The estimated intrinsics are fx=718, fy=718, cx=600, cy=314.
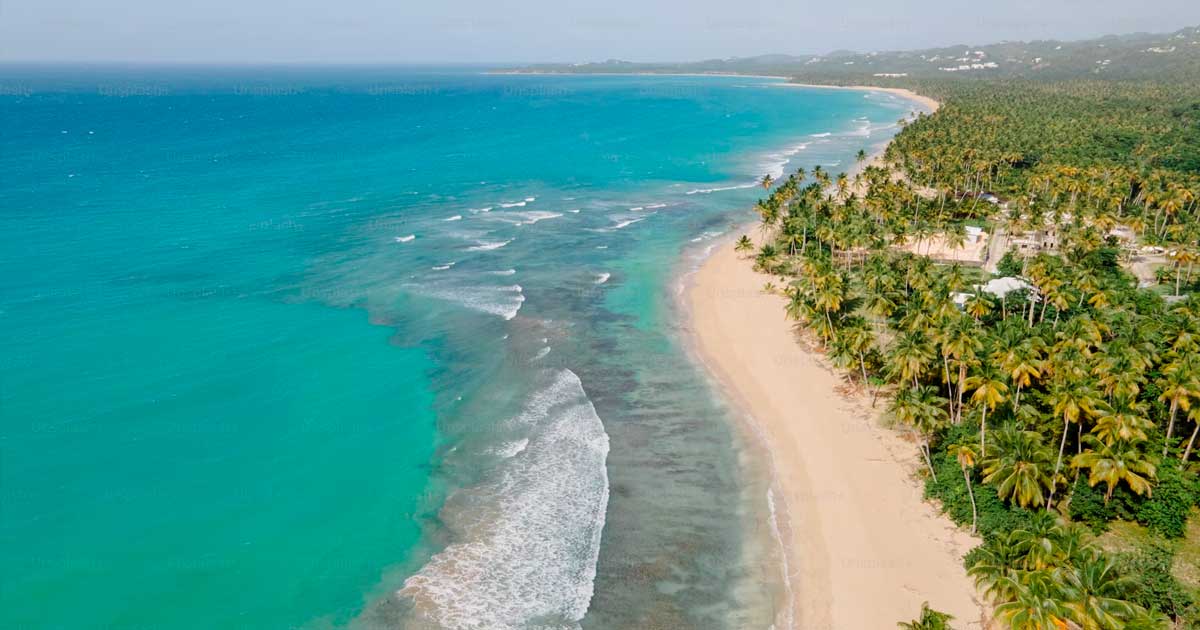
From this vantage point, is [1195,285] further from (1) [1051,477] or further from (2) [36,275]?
(2) [36,275]

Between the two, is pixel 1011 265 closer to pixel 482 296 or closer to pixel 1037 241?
pixel 1037 241

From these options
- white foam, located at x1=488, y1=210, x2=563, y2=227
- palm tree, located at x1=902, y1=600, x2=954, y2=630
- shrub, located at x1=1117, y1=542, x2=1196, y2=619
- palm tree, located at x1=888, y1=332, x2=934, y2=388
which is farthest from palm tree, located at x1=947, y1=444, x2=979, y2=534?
white foam, located at x1=488, y1=210, x2=563, y2=227

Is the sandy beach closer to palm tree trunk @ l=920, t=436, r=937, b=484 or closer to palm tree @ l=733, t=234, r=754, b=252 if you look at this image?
palm tree trunk @ l=920, t=436, r=937, b=484

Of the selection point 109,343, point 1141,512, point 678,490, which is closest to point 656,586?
point 678,490

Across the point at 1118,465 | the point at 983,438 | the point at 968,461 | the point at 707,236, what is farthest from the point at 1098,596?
the point at 707,236

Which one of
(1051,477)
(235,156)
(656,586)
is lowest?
(656,586)

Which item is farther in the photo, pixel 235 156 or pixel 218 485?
pixel 235 156
